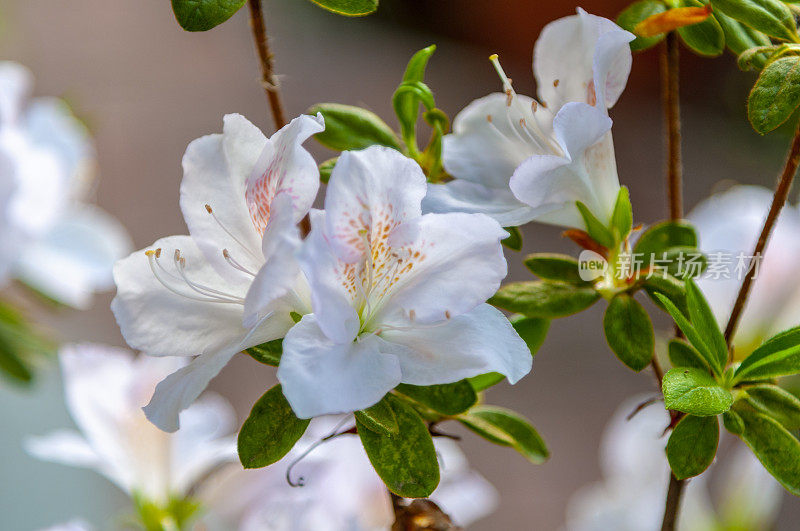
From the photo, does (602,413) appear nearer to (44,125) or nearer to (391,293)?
(44,125)

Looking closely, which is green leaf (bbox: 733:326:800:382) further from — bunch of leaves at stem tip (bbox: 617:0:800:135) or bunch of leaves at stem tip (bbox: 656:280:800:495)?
bunch of leaves at stem tip (bbox: 617:0:800:135)

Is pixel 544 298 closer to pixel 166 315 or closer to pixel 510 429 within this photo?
pixel 510 429

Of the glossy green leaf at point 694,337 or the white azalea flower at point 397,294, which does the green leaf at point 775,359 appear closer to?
the glossy green leaf at point 694,337

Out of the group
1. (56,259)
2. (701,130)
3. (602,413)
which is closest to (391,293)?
(56,259)

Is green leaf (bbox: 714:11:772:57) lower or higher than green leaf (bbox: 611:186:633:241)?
higher

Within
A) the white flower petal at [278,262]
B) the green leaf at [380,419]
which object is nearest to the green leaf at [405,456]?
the green leaf at [380,419]

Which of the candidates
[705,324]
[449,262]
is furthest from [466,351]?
[705,324]

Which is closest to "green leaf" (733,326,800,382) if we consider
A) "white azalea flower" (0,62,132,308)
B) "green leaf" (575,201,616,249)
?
"green leaf" (575,201,616,249)
